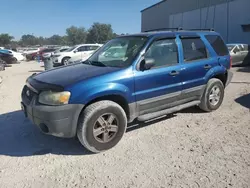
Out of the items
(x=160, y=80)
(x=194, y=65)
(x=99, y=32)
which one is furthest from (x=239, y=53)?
(x=99, y=32)

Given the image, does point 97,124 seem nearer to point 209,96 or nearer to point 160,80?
point 160,80

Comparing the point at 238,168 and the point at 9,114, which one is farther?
the point at 9,114

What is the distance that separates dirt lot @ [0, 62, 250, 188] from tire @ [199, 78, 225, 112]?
30cm

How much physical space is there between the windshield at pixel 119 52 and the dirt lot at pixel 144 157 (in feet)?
4.27

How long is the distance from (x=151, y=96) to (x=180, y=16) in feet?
94.2

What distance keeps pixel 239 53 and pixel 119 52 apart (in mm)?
11853

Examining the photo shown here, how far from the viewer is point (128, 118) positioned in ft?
12.9

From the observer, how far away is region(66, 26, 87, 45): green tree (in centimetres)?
8488

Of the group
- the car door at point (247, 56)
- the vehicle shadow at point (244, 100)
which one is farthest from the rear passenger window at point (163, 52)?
the car door at point (247, 56)

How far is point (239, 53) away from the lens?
1399cm

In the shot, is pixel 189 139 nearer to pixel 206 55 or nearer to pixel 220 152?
pixel 220 152

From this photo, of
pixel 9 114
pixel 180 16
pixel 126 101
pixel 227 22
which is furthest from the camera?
pixel 180 16

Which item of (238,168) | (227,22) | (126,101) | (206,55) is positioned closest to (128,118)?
(126,101)

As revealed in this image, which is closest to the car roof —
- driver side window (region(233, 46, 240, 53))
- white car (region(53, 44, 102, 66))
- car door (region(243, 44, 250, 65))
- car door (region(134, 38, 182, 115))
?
car door (region(134, 38, 182, 115))
